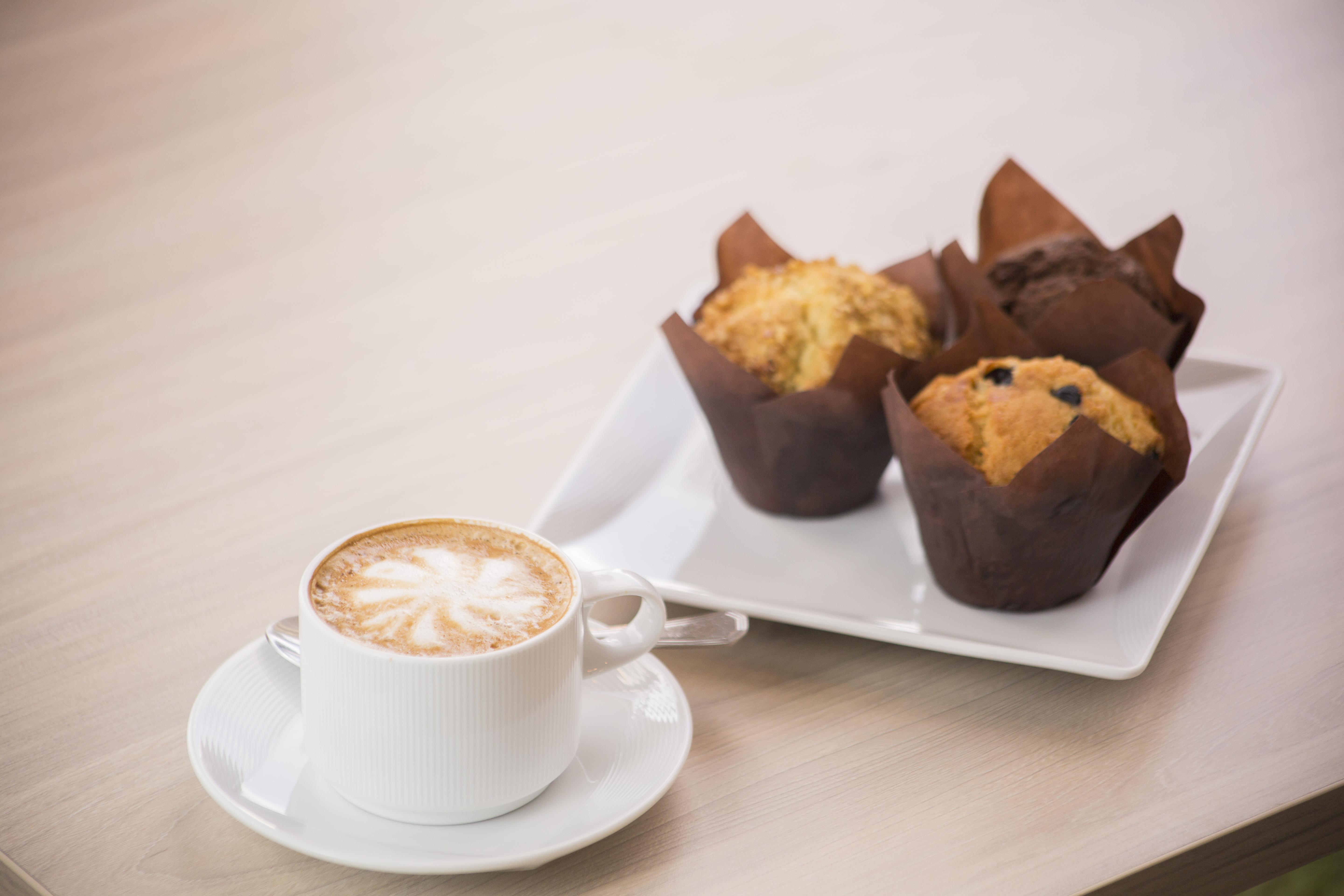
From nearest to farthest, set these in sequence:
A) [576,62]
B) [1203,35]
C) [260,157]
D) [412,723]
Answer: [412,723], [260,157], [576,62], [1203,35]

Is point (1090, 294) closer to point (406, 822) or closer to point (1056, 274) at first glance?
point (1056, 274)

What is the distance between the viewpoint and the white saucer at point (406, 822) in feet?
2.29

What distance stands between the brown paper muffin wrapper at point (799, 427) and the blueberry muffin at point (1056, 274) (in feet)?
0.64

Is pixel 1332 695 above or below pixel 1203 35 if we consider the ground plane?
below

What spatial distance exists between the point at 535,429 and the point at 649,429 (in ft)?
0.40

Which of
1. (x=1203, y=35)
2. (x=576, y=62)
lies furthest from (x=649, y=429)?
(x=1203, y=35)

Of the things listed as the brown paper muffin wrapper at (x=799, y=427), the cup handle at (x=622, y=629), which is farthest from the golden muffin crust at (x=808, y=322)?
the cup handle at (x=622, y=629)

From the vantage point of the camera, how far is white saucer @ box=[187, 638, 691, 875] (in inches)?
27.5

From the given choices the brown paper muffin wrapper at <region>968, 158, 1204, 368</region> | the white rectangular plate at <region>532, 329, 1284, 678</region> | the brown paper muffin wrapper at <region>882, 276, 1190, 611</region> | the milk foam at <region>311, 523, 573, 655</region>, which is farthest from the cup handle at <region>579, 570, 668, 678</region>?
the brown paper muffin wrapper at <region>968, 158, 1204, 368</region>

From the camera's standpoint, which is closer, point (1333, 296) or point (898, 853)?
point (898, 853)

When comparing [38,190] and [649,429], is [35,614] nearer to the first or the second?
[649,429]

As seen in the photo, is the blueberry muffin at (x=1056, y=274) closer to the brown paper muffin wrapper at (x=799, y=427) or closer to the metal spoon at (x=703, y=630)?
the brown paper muffin wrapper at (x=799, y=427)

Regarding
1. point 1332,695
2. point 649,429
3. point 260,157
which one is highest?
point 260,157

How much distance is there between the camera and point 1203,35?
2.43 meters
